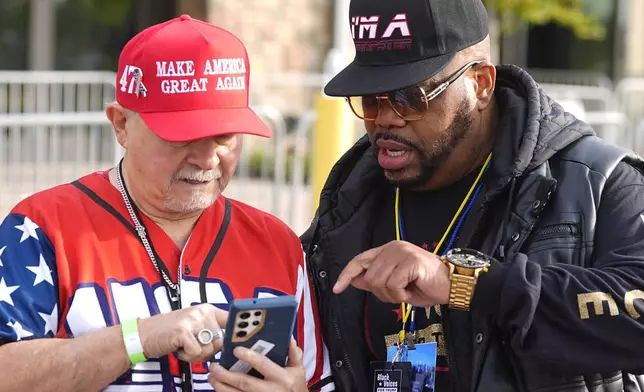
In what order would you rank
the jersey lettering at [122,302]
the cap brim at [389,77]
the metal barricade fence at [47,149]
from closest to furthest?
1. the jersey lettering at [122,302]
2. the cap brim at [389,77]
3. the metal barricade fence at [47,149]

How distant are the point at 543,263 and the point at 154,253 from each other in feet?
3.69

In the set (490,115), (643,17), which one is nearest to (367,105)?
(490,115)

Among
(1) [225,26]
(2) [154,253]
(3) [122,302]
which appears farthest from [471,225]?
(1) [225,26]

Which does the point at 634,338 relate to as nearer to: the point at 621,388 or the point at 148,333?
the point at 621,388

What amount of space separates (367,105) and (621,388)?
1.14m

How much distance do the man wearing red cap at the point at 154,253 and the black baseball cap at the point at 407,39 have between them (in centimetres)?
42

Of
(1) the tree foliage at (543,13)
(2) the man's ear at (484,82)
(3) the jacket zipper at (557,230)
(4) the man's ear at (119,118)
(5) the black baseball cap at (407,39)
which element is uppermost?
(5) the black baseball cap at (407,39)

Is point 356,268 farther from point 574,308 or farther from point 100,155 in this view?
point 100,155

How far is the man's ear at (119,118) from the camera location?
10.7ft

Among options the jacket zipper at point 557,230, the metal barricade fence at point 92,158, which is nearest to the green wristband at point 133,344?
the jacket zipper at point 557,230

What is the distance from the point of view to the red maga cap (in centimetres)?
316

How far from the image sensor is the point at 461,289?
3113 millimetres

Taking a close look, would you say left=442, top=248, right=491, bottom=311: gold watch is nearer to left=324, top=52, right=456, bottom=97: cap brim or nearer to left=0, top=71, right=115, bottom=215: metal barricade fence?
left=324, top=52, right=456, bottom=97: cap brim

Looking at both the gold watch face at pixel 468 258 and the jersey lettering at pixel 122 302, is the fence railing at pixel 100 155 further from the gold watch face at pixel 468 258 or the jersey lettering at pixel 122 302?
the gold watch face at pixel 468 258
